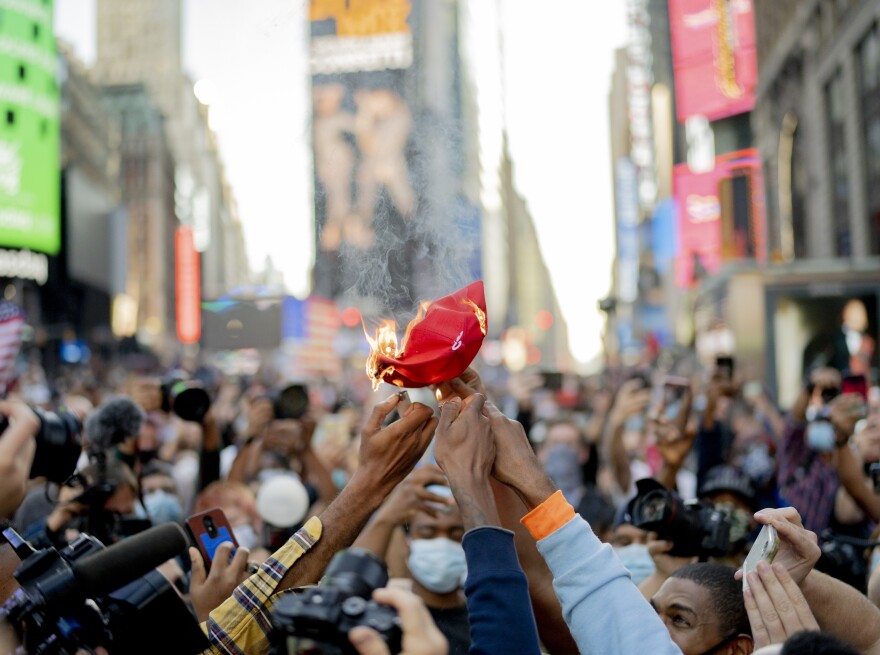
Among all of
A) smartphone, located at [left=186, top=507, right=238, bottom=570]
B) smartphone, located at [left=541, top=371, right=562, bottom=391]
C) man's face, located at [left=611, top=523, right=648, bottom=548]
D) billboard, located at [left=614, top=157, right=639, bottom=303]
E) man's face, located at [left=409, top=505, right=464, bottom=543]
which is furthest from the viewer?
billboard, located at [left=614, top=157, right=639, bottom=303]

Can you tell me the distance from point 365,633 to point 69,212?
49914 mm

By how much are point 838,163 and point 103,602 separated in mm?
31576

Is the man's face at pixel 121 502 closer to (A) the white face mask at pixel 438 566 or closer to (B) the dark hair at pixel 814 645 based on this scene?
(A) the white face mask at pixel 438 566

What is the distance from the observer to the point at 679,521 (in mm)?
3525

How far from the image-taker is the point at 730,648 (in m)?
2.75

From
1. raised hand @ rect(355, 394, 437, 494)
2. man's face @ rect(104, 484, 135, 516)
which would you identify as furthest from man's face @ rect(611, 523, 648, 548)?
man's face @ rect(104, 484, 135, 516)

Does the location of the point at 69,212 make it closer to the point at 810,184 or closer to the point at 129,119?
the point at 810,184

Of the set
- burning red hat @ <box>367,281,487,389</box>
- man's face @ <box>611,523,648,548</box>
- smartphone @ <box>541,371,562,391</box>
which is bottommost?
man's face @ <box>611,523,648,548</box>

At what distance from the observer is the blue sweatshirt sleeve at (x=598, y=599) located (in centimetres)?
208

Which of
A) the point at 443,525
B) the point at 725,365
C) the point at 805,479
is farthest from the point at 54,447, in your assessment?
the point at 725,365

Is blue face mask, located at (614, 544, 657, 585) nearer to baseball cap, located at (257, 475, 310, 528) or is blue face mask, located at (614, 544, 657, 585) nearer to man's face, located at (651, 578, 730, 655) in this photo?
man's face, located at (651, 578, 730, 655)

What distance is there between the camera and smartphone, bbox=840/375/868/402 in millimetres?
5457

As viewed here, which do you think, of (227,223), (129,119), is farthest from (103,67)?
(227,223)

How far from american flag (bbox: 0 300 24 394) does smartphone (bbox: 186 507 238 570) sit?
1184mm
